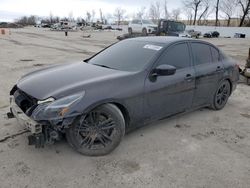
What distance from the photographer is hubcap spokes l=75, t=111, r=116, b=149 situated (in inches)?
125

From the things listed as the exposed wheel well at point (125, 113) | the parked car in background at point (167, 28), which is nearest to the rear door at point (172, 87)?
the exposed wheel well at point (125, 113)

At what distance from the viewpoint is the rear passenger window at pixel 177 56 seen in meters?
3.94

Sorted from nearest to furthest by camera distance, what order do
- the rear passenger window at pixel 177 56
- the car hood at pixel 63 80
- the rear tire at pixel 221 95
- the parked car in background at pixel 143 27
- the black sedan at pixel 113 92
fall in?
1. the black sedan at pixel 113 92
2. the car hood at pixel 63 80
3. the rear passenger window at pixel 177 56
4. the rear tire at pixel 221 95
5. the parked car in background at pixel 143 27

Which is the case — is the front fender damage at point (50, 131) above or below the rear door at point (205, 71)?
below

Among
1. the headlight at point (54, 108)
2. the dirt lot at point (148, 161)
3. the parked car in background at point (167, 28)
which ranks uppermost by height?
the parked car in background at point (167, 28)

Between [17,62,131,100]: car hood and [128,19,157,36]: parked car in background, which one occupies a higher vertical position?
[128,19,157,36]: parked car in background

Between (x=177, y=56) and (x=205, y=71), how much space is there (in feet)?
2.35

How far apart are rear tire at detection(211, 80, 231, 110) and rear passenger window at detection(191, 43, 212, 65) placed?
2.18 feet

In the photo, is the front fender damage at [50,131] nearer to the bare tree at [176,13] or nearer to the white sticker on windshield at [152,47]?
the white sticker on windshield at [152,47]

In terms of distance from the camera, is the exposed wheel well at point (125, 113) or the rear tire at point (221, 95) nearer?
the exposed wheel well at point (125, 113)

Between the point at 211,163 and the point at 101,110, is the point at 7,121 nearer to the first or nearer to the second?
the point at 101,110

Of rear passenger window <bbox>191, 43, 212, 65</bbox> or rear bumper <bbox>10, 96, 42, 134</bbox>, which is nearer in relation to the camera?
rear bumper <bbox>10, 96, 42, 134</bbox>

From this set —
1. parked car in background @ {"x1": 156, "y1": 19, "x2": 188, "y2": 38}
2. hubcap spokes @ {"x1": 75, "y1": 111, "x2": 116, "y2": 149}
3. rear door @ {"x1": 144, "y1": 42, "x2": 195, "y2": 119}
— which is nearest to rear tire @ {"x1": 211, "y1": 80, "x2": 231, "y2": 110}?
rear door @ {"x1": 144, "y1": 42, "x2": 195, "y2": 119}

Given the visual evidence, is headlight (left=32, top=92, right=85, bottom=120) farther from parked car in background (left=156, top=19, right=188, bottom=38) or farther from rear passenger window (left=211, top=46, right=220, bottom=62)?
parked car in background (left=156, top=19, right=188, bottom=38)
